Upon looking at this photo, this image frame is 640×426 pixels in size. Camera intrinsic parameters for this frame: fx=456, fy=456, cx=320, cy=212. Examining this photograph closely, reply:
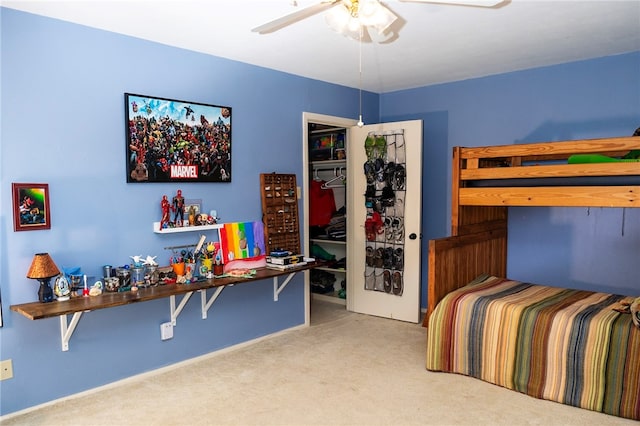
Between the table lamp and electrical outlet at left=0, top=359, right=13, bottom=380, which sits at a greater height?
the table lamp

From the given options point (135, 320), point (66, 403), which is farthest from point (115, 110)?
point (66, 403)

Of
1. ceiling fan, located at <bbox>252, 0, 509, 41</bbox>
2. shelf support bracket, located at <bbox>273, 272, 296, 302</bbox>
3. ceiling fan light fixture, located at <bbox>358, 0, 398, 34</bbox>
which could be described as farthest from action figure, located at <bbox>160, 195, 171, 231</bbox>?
ceiling fan light fixture, located at <bbox>358, 0, 398, 34</bbox>

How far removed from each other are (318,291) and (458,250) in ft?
7.55

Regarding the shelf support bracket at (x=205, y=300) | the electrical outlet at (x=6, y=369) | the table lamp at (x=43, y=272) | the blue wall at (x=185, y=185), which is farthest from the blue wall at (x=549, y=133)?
the electrical outlet at (x=6, y=369)

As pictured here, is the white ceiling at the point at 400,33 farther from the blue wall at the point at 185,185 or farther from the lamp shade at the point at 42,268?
the lamp shade at the point at 42,268

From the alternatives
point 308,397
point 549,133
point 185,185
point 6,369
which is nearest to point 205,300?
point 185,185

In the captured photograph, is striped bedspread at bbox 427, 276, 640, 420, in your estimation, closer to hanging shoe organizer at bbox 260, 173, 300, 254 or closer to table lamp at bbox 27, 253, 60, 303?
hanging shoe organizer at bbox 260, 173, 300, 254

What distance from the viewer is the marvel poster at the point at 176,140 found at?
3.00 m

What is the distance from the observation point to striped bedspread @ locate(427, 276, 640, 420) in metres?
2.58

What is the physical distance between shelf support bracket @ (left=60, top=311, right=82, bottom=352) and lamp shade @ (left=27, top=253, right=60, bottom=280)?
300 mm

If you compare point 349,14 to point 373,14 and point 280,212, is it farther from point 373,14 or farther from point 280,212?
point 280,212

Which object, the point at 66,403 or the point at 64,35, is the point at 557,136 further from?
the point at 66,403

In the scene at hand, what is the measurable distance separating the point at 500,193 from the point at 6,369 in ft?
10.7

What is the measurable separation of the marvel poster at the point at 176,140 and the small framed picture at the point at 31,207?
52cm
